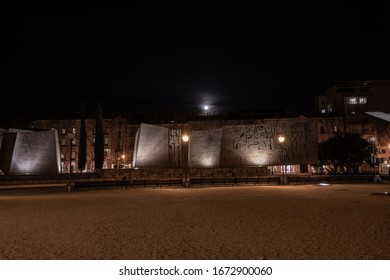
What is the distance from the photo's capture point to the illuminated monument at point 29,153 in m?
33.4

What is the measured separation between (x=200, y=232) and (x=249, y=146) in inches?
891

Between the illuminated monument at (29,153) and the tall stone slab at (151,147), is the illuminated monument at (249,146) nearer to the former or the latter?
the tall stone slab at (151,147)

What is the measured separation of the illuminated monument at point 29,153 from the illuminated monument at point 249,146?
10.1 m

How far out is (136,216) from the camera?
11.0 metres

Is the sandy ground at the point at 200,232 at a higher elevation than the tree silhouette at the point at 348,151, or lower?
lower

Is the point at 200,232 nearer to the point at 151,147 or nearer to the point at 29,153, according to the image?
the point at 151,147

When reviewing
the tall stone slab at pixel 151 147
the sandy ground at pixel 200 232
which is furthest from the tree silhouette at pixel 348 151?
the sandy ground at pixel 200 232

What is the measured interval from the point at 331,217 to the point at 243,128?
20.8m

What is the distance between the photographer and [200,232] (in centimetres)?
820

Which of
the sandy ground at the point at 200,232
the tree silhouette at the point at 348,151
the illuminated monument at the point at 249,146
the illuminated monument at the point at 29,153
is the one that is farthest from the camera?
the tree silhouette at the point at 348,151

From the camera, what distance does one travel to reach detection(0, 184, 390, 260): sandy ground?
20.7 feet

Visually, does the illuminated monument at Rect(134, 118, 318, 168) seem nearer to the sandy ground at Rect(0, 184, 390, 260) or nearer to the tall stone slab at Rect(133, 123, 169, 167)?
the tall stone slab at Rect(133, 123, 169, 167)
